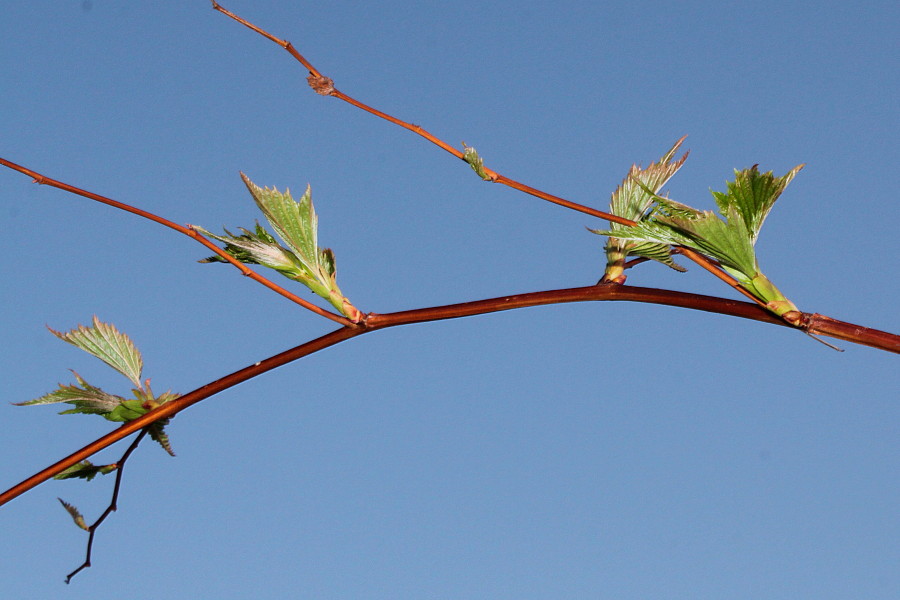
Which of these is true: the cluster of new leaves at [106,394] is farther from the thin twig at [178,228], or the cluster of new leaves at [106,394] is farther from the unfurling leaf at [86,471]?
the thin twig at [178,228]

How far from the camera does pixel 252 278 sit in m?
0.93

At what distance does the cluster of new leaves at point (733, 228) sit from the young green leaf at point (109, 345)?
0.64m

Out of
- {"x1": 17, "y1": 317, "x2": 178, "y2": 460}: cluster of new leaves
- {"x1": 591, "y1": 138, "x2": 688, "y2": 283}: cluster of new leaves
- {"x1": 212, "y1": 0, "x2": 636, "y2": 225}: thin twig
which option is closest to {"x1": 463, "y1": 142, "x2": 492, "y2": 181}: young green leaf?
{"x1": 212, "y1": 0, "x2": 636, "y2": 225}: thin twig

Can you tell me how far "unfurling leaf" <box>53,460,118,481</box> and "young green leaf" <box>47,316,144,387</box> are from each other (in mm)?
125

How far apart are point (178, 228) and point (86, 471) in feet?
1.22

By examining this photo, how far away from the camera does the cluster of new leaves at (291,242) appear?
3.21ft

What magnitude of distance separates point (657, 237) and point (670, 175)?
8.2 inches

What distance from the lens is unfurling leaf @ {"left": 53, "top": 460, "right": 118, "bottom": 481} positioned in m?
1.02

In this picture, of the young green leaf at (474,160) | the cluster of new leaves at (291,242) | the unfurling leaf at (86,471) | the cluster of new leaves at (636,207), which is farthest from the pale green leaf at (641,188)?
the unfurling leaf at (86,471)

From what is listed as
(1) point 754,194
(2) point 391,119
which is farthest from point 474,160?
(1) point 754,194

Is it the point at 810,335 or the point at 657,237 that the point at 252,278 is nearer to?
the point at 657,237

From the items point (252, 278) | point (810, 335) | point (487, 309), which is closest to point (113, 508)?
point (252, 278)

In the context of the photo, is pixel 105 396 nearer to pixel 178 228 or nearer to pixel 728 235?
pixel 178 228

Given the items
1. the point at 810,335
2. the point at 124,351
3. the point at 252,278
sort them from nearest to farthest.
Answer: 1. the point at 810,335
2. the point at 252,278
3. the point at 124,351
